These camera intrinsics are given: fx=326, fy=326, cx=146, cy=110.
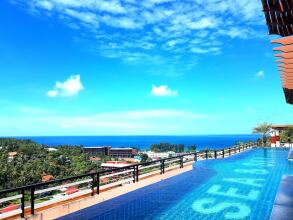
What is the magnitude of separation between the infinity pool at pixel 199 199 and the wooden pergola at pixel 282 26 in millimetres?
5018

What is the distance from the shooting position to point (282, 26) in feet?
15.2

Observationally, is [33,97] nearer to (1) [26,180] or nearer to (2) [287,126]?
(1) [26,180]

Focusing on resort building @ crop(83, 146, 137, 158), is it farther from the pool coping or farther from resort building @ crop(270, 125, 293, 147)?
the pool coping

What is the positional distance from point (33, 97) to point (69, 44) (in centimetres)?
4123

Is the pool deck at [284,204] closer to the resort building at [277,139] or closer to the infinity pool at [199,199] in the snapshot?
the infinity pool at [199,199]

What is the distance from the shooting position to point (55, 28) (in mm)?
29391

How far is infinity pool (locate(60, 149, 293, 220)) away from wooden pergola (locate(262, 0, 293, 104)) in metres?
5.02

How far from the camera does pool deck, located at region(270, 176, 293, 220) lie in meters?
6.98

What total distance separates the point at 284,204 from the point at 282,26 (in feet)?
16.8

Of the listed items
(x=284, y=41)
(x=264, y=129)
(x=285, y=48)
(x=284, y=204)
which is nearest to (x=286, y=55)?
(x=285, y=48)

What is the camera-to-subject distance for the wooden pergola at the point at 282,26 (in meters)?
3.83

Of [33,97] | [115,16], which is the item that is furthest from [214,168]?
[33,97]

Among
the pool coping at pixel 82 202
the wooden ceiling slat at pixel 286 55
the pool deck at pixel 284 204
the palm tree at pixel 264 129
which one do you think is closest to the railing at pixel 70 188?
the pool coping at pixel 82 202

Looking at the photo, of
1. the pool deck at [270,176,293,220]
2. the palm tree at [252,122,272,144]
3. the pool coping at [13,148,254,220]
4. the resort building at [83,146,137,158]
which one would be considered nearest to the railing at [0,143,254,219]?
the pool coping at [13,148,254,220]
